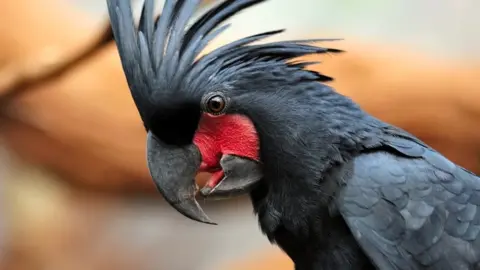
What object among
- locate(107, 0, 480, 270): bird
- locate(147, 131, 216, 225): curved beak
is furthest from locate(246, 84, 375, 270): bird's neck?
locate(147, 131, 216, 225): curved beak

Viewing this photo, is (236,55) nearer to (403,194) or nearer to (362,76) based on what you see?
(403,194)

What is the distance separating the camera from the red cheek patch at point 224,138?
3.03ft

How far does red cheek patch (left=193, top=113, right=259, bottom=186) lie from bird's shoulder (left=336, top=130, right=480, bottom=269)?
5.9 inches

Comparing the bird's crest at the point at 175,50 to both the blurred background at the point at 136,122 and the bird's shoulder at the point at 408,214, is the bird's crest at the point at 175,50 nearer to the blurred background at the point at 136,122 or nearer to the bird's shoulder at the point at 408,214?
the bird's shoulder at the point at 408,214

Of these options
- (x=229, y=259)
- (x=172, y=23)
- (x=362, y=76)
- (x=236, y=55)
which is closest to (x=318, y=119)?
(x=236, y=55)

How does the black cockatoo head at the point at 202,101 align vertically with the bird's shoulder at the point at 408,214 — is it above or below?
above

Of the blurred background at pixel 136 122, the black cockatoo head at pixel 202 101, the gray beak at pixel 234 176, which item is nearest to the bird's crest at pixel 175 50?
the black cockatoo head at pixel 202 101

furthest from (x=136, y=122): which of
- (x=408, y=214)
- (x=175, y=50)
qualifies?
(x=408, y=214)

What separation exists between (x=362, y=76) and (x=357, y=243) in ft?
3.25

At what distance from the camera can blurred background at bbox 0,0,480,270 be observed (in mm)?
1788

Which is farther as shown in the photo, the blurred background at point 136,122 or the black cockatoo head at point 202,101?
the blurred background at point 136,122

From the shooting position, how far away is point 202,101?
0.92m

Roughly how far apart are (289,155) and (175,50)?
23cm

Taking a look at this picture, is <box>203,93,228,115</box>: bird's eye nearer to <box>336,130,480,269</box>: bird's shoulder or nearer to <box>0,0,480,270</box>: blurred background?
<box>336,130,480,269</box>: bird's shoulder
